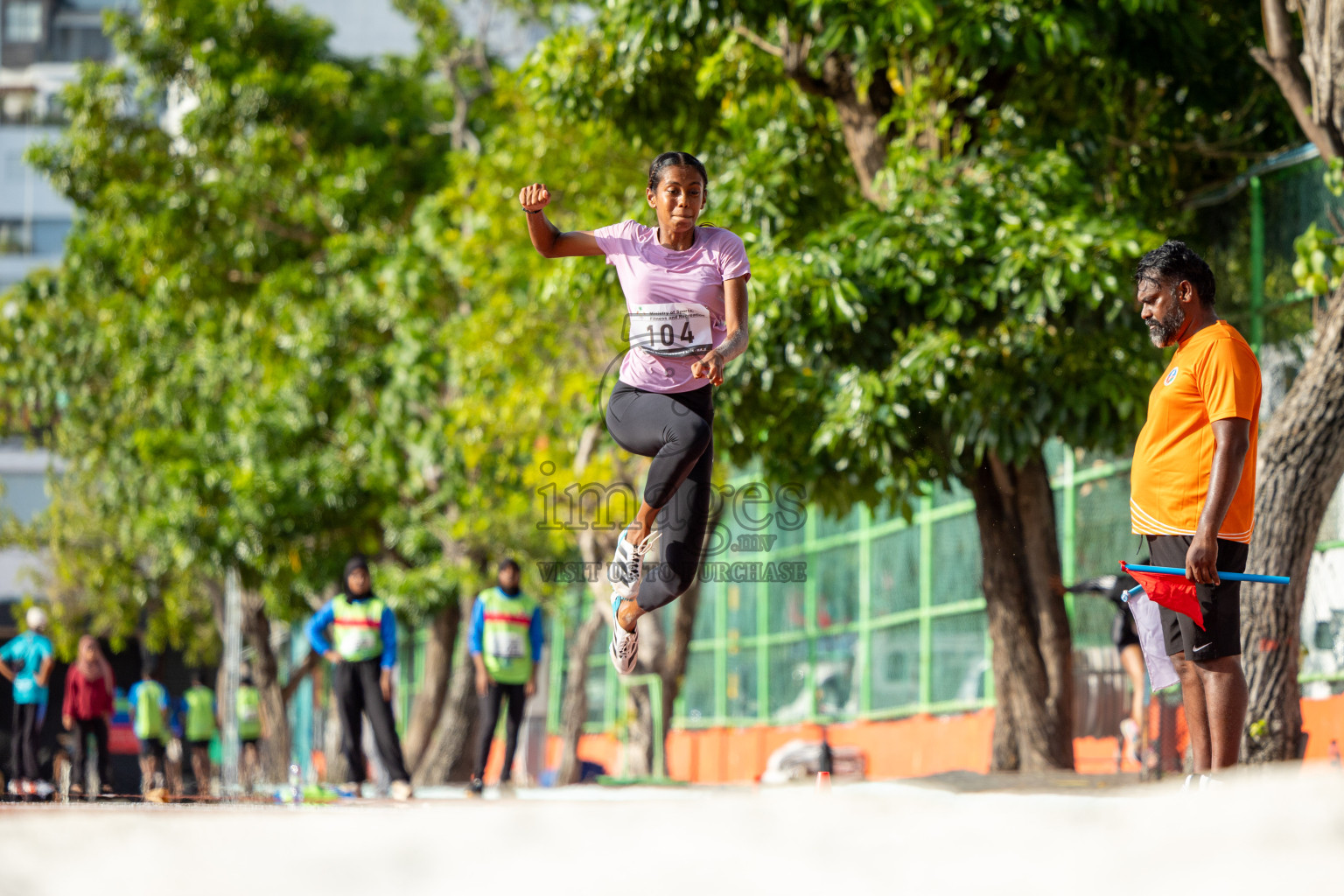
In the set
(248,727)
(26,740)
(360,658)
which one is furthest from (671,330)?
(248,727)

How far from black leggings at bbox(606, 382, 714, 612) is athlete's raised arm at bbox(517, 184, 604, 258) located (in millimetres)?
588

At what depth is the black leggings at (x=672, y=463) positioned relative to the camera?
604cm

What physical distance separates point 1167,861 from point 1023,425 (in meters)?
7.14

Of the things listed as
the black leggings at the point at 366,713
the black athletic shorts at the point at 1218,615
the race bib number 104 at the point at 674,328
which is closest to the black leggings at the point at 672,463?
the race bib number 104 at the point at 674,328

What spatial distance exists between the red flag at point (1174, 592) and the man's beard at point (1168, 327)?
2.62 feet

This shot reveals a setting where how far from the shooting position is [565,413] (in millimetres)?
15805

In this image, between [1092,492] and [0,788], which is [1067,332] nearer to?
[1092,492]

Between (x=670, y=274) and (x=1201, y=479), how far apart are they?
218 cm

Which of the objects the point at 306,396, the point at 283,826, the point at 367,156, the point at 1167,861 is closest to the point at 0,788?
the point at 306,396

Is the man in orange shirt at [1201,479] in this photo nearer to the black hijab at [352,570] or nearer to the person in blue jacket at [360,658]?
the person in blue jacket at [360,658]

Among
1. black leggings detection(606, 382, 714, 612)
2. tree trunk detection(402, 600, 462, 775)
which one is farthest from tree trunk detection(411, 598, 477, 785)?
black leggings detection(606, 382, 714, 612)

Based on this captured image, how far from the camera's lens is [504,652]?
10898 millimetres

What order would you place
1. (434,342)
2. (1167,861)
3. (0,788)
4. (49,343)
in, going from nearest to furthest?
(1167,861) < (0,788) < (434,342) < (49,343)

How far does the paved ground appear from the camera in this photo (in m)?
2.58
